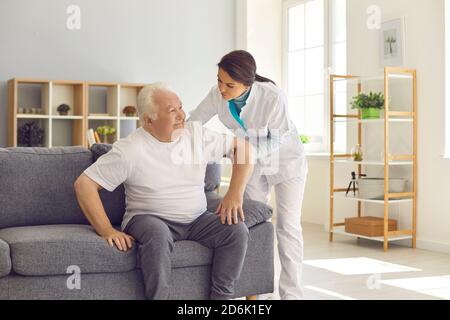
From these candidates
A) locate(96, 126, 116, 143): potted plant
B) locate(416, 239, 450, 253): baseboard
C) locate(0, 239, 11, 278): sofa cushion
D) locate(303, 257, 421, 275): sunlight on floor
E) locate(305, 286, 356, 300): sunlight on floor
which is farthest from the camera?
locate(96, 126, 116, 143): potted plant

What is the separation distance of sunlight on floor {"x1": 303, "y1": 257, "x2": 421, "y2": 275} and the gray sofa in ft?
4.33

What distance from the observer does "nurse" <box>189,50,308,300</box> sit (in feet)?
9.85

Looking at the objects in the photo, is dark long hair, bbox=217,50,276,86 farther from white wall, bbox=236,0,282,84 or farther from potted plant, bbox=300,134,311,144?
white wall, bbox=236,0,282,84

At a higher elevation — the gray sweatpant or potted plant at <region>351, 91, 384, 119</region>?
potted plant at <region>351, 91, 384, 119</region>

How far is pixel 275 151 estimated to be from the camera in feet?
10.3

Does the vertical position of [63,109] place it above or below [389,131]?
above

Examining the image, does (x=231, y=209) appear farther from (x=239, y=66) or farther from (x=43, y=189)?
(x=43, y=189)

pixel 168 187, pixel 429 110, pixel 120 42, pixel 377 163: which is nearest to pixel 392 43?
pixel 429 110

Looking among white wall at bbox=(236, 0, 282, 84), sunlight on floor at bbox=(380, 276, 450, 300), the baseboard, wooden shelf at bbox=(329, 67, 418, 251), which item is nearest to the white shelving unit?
white wall at bbox=(236, 0, 282, 84)

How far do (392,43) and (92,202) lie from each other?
11.7ft

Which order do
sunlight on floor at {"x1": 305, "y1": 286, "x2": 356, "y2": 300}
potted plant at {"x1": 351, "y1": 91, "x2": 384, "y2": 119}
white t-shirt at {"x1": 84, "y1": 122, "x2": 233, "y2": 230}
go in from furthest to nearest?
potted plant at {"x1": 351, "y1": 91, "x2": 384, "y2": 119}
sunlight on floor at {"x1": 305, "y1": 286, "x2": 356, "y2": 300}
white t-shirt at {"x1": 84, "y1": 122, "x2": 233, "y2": 230}

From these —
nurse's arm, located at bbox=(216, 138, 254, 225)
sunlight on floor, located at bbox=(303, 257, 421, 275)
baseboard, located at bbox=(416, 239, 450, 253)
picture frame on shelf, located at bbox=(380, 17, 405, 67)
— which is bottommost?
sunlight on floor, located at bbox=(303, 257, 421, 275)

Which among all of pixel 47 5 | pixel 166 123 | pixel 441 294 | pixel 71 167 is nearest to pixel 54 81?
pixel 47 5

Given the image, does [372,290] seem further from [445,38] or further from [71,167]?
[445,38]
